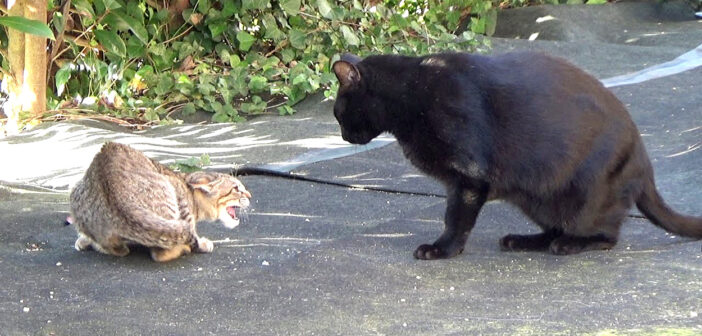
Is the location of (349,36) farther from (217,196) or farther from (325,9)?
(217,196)

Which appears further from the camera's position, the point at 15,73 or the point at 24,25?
the point at 15,73

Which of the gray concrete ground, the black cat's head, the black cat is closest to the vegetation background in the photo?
the gray concrete ground

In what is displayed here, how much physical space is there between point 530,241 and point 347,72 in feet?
3.60

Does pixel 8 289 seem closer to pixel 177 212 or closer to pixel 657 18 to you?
pixel 177 212

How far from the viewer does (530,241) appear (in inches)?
161

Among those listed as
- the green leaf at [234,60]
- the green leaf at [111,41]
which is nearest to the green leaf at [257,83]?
the green leaf at [234,60]

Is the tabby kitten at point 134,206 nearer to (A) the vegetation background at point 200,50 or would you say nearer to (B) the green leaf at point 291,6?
(A) the vegetation background at point 200,50

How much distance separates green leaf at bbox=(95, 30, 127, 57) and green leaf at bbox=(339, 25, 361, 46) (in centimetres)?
204

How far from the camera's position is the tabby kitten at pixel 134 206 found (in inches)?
136

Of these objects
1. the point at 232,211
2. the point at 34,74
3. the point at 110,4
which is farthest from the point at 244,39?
the point at 232,211

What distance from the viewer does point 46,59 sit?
7367 mm

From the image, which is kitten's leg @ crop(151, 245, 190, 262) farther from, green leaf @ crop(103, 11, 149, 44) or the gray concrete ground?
green leaf @ crop(103, 11, 149, 44)

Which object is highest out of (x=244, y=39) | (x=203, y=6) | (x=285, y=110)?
(x=203, y=6)

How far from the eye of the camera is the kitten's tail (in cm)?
395
